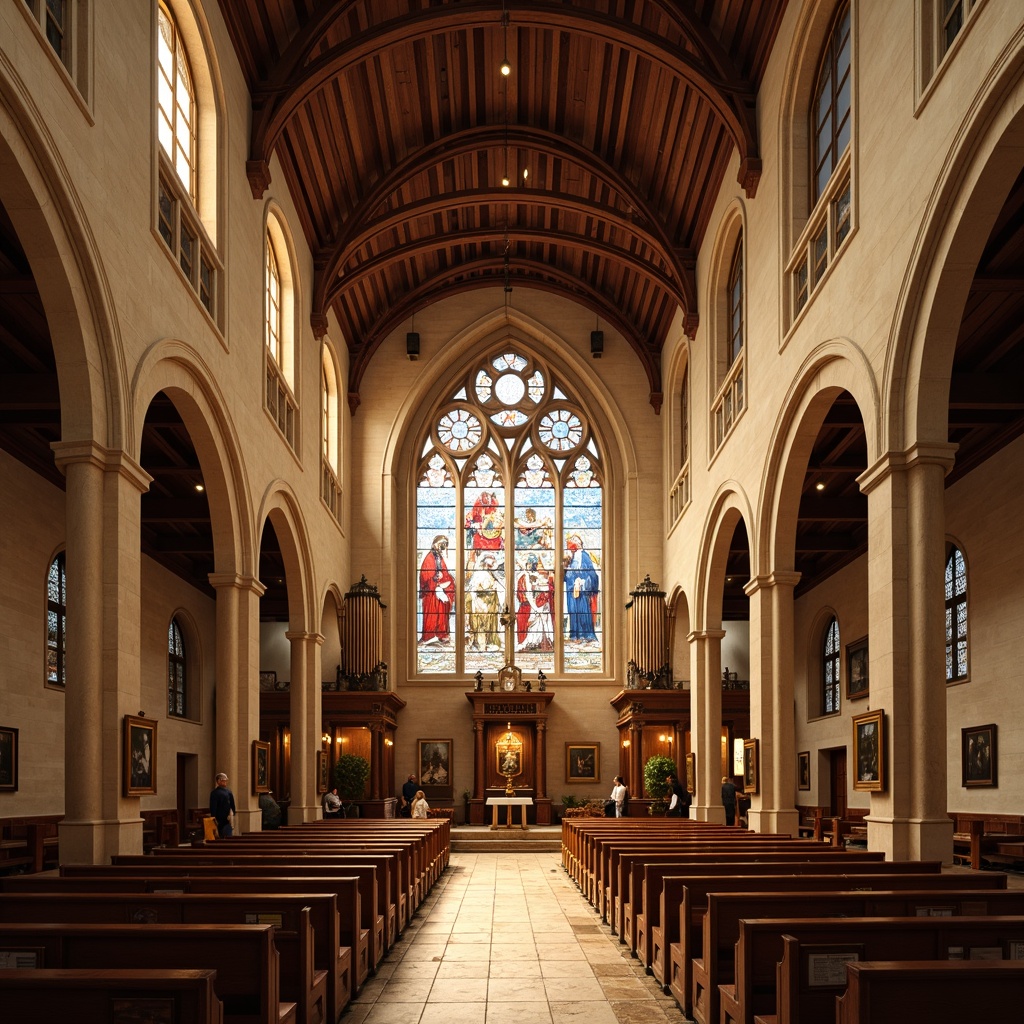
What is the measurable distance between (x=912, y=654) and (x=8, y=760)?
36.6ft

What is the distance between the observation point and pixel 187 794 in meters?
24.8

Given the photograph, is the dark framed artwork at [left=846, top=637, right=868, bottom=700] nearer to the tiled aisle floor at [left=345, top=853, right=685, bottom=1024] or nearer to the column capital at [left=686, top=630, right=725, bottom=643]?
the column capital at [left=686, top=630, right=725, bottom=643]

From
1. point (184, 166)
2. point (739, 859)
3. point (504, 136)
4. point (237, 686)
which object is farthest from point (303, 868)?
point (504, 136)

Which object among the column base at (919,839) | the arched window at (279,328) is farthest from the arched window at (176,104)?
the column base at (919,839)

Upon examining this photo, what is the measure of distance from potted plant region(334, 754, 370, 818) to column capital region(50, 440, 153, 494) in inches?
607

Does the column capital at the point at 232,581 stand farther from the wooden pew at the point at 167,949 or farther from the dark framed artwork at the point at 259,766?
the wooden pew at the point at 167,949

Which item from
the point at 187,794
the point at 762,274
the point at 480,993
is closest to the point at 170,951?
the point at 480,993

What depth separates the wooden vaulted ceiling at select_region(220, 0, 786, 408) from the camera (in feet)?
55.5

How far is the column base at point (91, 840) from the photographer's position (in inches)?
382

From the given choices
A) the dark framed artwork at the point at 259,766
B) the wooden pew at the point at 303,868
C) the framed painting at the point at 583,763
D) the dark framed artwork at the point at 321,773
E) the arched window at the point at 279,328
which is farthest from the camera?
the framed painting at the point at 583,763

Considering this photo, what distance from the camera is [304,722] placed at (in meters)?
21.0

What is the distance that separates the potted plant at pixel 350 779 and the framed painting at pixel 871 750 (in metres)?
15.6

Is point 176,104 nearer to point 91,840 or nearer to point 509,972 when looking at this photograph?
point 91,840

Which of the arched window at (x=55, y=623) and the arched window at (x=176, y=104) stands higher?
the arched window at (x=176, y=104)
